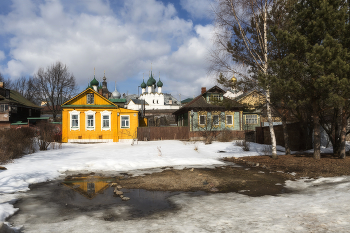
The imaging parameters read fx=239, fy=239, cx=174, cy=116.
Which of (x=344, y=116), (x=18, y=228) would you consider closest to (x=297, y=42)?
(x=344, y=116)

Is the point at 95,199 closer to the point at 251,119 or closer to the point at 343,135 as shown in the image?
the point at 343,135

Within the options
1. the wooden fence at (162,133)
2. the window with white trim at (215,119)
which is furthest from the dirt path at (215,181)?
the window with white trim at (215,119)

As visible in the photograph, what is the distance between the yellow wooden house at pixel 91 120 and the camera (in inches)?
969

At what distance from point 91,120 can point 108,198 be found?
66.3ft

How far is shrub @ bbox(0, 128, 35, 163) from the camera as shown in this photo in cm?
1083

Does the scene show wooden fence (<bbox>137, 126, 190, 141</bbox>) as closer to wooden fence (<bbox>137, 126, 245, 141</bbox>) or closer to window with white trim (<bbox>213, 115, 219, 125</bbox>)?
wooden fence (<bbox>137, 126, 245, 141</bbox>)

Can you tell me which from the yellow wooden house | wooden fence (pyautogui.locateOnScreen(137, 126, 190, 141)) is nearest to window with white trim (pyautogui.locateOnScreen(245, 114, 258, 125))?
wooden fence (pyautogui.locateOnScreen(137, 126, 190, 141))

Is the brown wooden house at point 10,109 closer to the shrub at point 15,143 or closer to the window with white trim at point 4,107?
the window with white trim at point 4,107

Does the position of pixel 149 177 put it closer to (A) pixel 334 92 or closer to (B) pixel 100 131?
(A) pixel 334 92

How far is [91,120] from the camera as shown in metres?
25.0

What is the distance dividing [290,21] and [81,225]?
1164 cm

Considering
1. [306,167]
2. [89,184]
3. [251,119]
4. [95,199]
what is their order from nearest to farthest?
[95,199], [89,184], [306,167], [251,119]

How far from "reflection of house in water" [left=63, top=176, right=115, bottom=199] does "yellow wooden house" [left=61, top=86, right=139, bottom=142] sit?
54.3 ft

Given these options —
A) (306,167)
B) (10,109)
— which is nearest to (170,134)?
(306,167)
